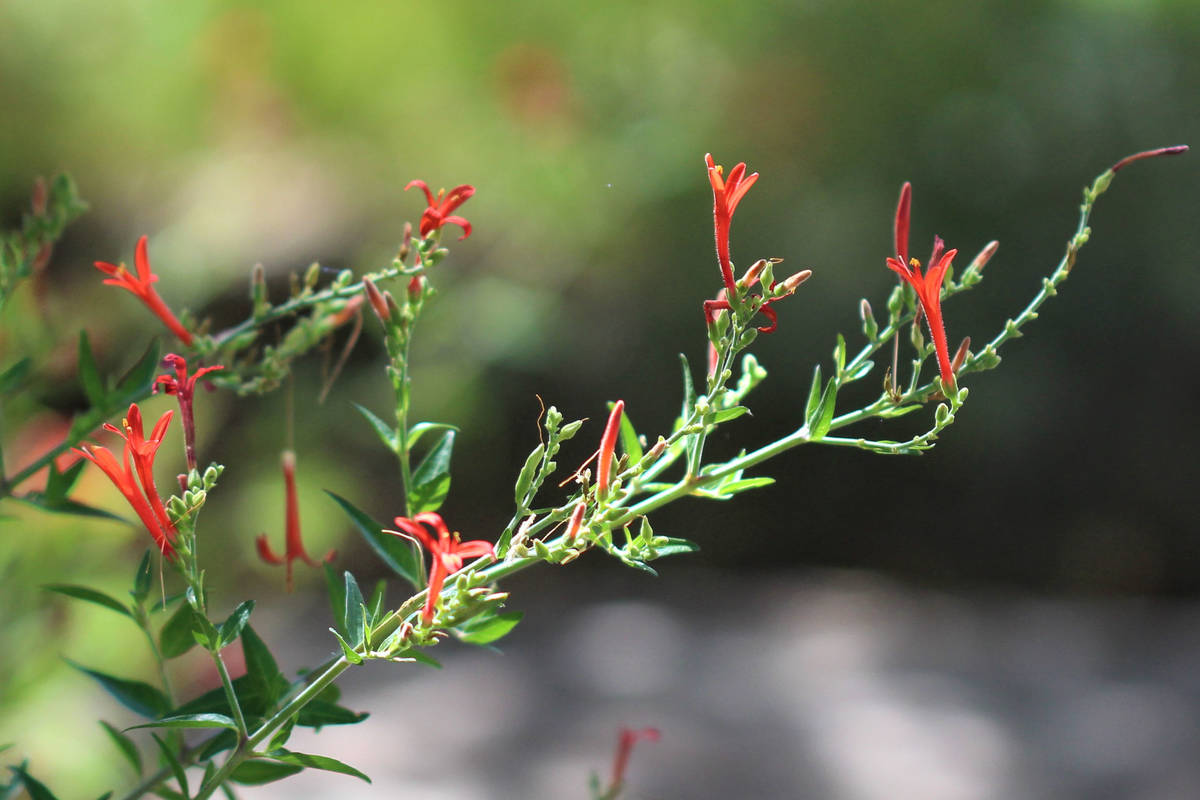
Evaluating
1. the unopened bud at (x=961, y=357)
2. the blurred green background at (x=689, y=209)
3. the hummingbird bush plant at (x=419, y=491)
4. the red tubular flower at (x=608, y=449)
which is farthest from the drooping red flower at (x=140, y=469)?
the blurred green background at (x=689, y=209)

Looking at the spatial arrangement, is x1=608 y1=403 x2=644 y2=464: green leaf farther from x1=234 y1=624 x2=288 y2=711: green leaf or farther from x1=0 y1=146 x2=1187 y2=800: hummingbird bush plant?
x1=234 y1=624 x2=288 y2=711: green leaf

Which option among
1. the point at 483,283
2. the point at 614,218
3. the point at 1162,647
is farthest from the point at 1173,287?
the point at 483,283

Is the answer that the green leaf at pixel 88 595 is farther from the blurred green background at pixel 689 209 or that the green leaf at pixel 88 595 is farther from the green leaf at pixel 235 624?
the blurred green background at pixel 689 209

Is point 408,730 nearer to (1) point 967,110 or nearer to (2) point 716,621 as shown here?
(2) point 716,621

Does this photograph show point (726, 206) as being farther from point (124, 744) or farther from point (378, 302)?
point (124, 744)

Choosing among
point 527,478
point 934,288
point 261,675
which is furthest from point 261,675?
point 934,288

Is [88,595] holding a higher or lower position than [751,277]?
lower
